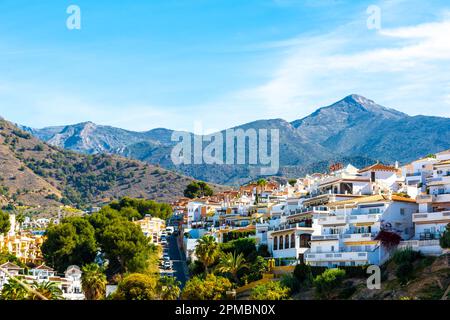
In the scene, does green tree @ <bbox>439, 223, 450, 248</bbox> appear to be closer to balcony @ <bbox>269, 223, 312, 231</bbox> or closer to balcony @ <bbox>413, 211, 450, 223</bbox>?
balcony @ <bbox>413, 211, 450, 223</bbox>

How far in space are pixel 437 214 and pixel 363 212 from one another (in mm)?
6936

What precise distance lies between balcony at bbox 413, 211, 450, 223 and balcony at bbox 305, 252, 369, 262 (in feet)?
15.6

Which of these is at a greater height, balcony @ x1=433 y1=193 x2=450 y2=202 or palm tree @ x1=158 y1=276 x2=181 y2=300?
balcony @ x1=433 y1=193 x2=450 y2=202

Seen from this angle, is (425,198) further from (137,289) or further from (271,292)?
(137,289)

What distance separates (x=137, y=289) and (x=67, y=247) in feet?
86.8

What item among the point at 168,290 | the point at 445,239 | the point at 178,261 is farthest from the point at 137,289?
the point at 178,261

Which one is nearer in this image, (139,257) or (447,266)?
(447,266)

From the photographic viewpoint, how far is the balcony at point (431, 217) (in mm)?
60969

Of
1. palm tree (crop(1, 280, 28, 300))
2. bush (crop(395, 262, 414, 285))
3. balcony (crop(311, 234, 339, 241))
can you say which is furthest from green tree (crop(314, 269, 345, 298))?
palm tree (crop(1, 280, 28, 300))

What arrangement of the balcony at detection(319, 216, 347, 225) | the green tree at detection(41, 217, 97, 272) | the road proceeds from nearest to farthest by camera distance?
the balcony at detection(319, 216, 347, 225) → the road → the green tree at detection(41, 217, 97, 272)

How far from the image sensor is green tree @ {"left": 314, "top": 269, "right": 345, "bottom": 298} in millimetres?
59594

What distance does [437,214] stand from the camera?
6138cm
